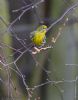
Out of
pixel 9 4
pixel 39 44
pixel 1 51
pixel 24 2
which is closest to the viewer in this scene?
pixel 39 44

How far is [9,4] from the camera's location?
11.2ft

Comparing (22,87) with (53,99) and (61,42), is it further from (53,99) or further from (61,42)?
(61,42)

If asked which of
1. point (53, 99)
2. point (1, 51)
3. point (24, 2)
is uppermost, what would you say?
point (24, 2)

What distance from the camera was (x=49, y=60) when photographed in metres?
3.32

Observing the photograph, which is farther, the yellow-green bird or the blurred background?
the blurred background

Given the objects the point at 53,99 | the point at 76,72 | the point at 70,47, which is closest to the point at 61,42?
the point at 70,47

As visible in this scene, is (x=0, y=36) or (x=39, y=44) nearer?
(x=39, y=44)

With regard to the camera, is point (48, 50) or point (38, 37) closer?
point (38, 37)

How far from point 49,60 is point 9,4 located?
590 mm

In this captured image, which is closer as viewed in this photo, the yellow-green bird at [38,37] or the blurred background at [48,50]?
the yellow-green bird at [38,37]

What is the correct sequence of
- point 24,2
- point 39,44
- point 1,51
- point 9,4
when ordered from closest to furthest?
1. point 39,44
2. point 1,51
3. point 24,2
4. point 9,4

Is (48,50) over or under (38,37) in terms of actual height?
under

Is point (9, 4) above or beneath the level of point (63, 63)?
above

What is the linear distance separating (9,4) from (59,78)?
0.76m
